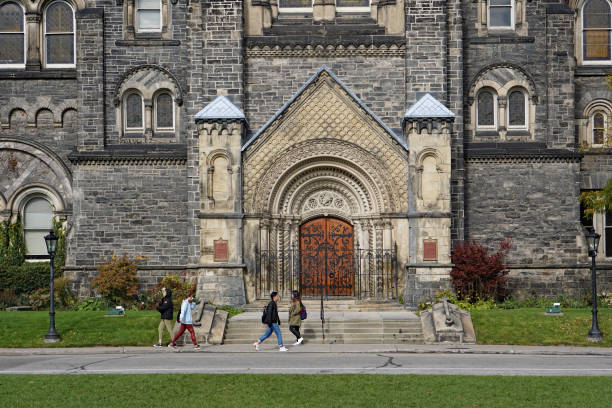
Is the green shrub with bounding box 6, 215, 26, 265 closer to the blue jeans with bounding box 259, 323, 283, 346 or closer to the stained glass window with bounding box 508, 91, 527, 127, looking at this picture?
the blue jeans with bounding box 259, 323, 283, 346

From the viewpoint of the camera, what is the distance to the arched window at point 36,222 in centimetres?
2986

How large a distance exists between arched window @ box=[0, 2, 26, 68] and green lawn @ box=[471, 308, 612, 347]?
63.7 ft

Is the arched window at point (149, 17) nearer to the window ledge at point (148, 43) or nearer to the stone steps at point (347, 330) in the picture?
the window ledge at point (148, 43)

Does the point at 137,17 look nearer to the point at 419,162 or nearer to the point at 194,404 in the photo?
the point at 419,162

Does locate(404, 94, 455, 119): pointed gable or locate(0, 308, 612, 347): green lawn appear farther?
locate(404, 94, 455, 119): pointed gable

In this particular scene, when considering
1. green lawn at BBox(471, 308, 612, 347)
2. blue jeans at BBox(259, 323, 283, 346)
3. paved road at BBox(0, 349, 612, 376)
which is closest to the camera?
paved road at BBox(0, 349, 612, 376)

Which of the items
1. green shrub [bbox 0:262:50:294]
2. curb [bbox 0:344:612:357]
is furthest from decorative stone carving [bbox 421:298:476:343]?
green shrub [bbox 0:262:50:294]

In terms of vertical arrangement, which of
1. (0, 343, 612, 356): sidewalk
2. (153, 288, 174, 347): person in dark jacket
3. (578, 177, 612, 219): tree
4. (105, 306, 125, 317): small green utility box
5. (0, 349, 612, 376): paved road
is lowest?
(0, 343, 612, 356): sidewalk

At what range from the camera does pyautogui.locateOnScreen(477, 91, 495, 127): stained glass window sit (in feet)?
95.0

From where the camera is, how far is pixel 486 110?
1141 inches

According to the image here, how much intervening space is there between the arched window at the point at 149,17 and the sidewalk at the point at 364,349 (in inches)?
539

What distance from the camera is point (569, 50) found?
2855 centimetres

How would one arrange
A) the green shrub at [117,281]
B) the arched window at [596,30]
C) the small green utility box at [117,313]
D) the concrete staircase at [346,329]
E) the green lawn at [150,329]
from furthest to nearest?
the arched window at [596,30] < the green shrub at [117,281] < the small green utility box at [117,313] < the concrete staircase at [346,329] < the green lawn at [150,329]

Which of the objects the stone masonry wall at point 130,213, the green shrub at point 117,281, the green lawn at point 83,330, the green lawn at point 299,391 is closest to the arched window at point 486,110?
the stone masonry wall at point 130,213
